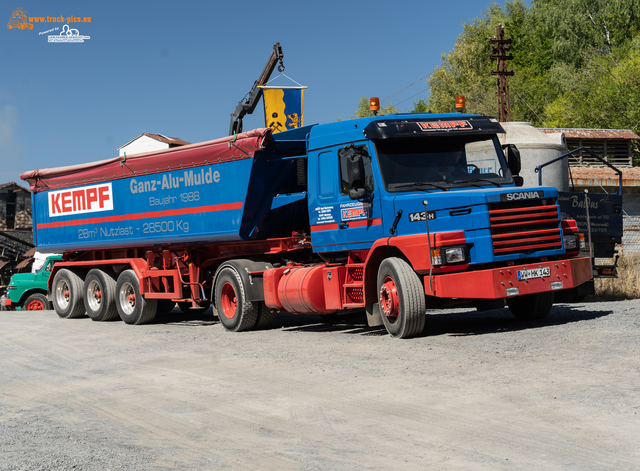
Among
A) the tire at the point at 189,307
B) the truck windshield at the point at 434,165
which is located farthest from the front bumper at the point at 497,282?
the tire at the point at 189,307

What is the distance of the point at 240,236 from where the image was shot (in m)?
13.0

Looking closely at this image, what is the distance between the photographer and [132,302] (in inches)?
649

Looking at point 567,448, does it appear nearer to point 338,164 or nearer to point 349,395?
point 349,395

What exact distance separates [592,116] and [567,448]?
48.8 metres

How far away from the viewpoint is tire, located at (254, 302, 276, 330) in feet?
44.2

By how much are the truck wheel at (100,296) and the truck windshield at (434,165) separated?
8.68 m

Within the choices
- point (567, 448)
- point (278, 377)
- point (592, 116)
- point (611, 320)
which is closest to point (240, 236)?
point (278, 377)

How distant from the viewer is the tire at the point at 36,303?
2459 centimetres

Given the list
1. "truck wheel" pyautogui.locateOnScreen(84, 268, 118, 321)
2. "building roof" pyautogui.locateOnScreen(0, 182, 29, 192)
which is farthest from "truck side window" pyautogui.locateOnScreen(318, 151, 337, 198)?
"building roof" pyautogui.locateOnScreen(0, 182, 29, 192)

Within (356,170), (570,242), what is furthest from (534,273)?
(356,170)

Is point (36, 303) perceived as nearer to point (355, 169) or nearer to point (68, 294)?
point (68, 294)

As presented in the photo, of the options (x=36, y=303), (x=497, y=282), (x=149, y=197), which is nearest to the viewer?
(x=497, y=282)

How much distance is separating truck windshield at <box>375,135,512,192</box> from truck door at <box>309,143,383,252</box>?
0.30 metres

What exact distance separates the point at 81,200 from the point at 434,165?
9475 millimetres
